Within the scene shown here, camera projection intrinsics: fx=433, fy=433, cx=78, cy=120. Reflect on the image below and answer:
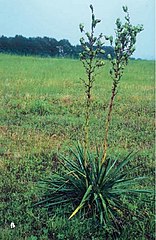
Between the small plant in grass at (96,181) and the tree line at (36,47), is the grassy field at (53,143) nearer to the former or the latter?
the small plant in grass at (96,181)

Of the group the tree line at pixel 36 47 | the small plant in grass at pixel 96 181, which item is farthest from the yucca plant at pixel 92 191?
the tree line at pixel 36 47

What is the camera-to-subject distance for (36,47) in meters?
34.6

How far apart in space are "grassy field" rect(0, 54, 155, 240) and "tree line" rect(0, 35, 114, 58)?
63.9ft

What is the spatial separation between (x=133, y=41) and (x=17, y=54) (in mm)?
29952

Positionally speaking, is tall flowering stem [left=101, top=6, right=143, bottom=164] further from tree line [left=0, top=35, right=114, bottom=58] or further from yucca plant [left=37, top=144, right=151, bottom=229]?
tree line [left=0, top=35, right=114, bottom=58]

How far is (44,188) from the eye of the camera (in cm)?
505

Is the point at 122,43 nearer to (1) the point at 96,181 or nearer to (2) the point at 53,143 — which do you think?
(1) the point at 96,181

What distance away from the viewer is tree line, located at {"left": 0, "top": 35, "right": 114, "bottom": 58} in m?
34.1

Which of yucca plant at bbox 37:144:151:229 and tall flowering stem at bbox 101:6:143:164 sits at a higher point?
tall flowering stem at bbox 101:6:143:164

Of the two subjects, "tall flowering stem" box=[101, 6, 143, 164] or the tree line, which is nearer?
"tall flowering stem" box=[101, 6, 143, 164]

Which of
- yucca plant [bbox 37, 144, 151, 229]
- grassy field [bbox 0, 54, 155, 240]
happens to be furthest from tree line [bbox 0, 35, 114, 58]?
yucca plant [bbox 37, 144, 151, 229]

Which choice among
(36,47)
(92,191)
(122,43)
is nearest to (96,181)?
(92,191)

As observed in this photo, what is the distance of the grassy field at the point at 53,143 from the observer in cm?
437

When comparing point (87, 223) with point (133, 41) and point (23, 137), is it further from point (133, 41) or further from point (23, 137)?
point (23, 137)
